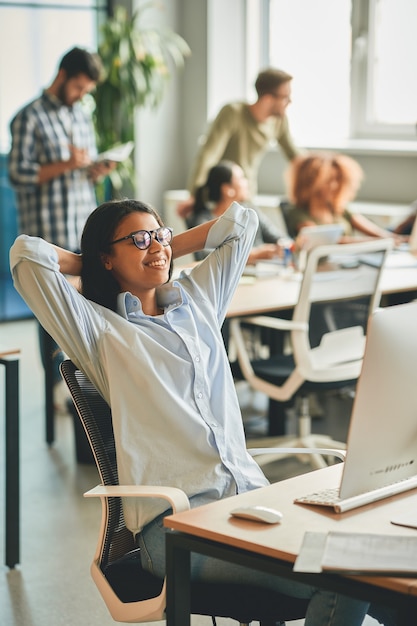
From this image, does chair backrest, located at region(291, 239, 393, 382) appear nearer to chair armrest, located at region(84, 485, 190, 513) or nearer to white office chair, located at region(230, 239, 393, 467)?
white office chair, located at region(230, 239, 393, 467)

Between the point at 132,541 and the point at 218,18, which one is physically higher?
the point at 218,18

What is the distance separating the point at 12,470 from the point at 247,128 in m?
3.05

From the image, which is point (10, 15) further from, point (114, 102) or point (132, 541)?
point (132, 541)

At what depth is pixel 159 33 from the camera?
785cm

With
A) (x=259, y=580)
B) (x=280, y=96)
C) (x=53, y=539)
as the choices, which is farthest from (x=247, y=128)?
(x=259, y=580)

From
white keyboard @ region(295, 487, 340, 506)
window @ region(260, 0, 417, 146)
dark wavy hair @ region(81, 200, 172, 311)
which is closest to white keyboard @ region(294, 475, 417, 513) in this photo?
white keyboard @ region(295, 487, 340, 506)

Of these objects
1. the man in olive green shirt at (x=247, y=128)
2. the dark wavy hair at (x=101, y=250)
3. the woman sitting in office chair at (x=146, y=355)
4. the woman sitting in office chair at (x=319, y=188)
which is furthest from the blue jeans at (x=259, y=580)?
the man in olive green shirt at (x=247, y=128)

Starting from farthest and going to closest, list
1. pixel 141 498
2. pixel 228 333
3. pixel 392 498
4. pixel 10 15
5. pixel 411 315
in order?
1. pixel 10 15
2. pixel 228 333
3. pixel 141 498
4. pixel 392 498
5. pixel 411 315

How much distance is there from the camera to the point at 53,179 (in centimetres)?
542

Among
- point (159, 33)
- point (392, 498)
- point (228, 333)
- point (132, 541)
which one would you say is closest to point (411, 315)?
point (392, 498)

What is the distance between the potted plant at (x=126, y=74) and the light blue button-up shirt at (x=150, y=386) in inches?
209

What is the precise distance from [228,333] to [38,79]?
3873 mm

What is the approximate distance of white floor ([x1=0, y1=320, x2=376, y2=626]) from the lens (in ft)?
10.0

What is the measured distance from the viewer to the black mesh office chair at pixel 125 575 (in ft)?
6.68
